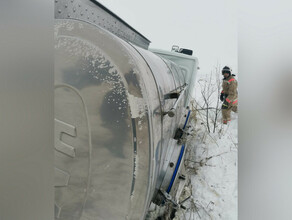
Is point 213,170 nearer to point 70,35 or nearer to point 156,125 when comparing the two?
point 156,125

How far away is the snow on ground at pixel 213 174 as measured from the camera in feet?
5.80

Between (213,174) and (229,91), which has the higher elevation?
(229,91)

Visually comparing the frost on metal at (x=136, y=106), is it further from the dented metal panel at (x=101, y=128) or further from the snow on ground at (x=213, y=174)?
the snow on ground at (x=213, y=174)

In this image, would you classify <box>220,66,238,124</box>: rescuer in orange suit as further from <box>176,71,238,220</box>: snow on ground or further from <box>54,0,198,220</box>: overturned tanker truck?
<box>54,0,198,220</box>: overturned tanker truck

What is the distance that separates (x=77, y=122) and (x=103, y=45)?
285 mm

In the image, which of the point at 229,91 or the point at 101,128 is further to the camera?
the point at 229,91

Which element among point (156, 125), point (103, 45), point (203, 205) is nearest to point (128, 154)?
point (156, 125)

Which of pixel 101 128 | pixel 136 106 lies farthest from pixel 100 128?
pixel 136 106

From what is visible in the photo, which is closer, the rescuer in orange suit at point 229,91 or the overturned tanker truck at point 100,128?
the overturned tanker truck at point 100,128

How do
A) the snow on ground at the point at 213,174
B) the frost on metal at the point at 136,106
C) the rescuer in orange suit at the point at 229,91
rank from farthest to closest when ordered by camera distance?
the rescuer in orange suit at the point at 229,91, the snow on ground at the point at 213,174, the frost on metal at the point at 136,106

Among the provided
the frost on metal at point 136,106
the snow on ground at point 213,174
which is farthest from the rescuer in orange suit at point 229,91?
the frost on metal at point 136,106

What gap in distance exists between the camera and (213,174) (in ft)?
6.95

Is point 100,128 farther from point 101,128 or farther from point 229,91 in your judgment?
point 229,91

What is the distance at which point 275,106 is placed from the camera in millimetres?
486
